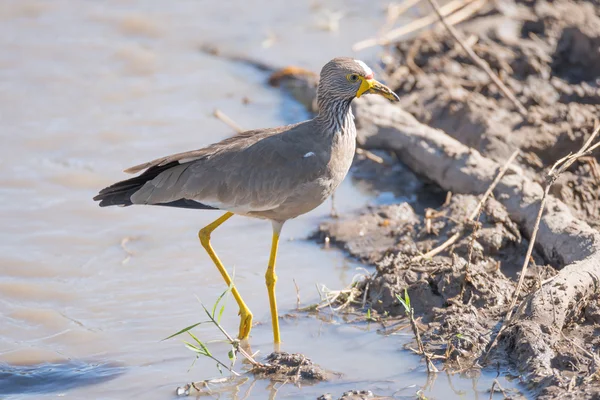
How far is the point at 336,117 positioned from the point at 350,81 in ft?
0.88

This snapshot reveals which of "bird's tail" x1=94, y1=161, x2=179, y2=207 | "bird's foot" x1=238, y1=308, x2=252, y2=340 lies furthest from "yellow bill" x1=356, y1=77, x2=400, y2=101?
"bird's foot" x1=238, y1=308, x2=252, y2=340

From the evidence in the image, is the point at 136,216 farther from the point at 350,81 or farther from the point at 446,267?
the point at 446,267

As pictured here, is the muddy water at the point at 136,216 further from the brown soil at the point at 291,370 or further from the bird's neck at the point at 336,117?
the bird's neck at the point at 336,117

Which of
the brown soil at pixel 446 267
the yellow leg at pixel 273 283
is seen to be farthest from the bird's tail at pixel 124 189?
the brown soil at pixel 446 267

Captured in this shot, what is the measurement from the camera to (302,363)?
5652 millimetres

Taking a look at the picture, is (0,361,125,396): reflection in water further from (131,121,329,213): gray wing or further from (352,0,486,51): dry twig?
(352,0,486,51): dry twig

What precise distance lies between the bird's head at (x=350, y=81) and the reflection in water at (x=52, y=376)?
7.74 feet

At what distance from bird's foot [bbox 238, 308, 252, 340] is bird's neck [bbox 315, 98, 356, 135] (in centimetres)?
134

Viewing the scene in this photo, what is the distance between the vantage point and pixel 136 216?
27.3 ft

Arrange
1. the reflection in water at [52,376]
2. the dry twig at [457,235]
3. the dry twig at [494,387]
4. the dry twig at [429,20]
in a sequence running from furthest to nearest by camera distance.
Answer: the dry twig at [429,20]
the dry twig at [457,235]
the reflection in water at [52,376]
the dry twig at [494,387]

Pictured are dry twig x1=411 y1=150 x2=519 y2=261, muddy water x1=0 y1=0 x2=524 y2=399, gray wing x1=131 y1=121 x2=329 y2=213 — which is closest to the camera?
muddy water x1=0 y1=0 x2=524 y2=399

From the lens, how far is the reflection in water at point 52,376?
5840 millimetres

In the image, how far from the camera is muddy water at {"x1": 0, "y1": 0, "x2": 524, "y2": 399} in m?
6.01

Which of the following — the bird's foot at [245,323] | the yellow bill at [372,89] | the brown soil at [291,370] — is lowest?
the brown soil at [291,370]
